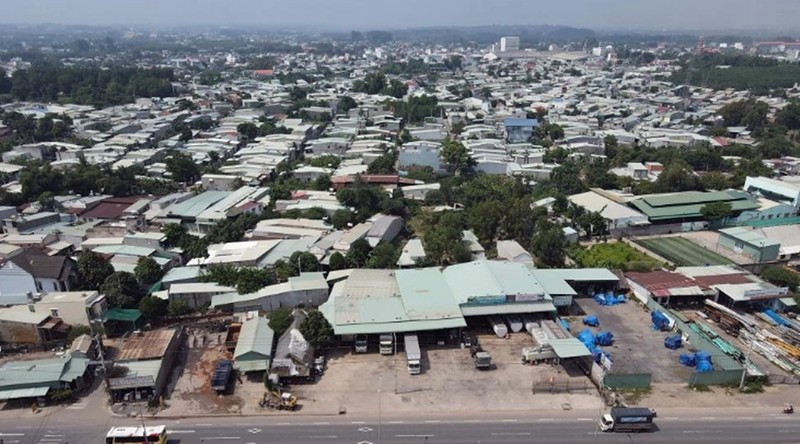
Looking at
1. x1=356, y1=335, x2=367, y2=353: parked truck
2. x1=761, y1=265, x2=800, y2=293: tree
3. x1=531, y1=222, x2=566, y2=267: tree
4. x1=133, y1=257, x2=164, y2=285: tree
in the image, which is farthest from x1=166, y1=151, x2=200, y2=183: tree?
x1=761, y1=265, x2=800, y2=293: tree

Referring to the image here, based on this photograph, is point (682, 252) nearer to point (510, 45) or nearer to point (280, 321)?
point (280, 321)

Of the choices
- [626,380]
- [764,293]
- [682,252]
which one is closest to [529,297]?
[626,380]

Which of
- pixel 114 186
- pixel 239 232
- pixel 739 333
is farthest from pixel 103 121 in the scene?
pixel 739 333

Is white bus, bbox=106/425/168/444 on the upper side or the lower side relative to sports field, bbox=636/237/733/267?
upper

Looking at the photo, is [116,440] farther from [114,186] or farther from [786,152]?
[786,152]

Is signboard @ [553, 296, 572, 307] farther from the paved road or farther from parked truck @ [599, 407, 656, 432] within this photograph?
parked truck @ [599, 407, 656, 432]
